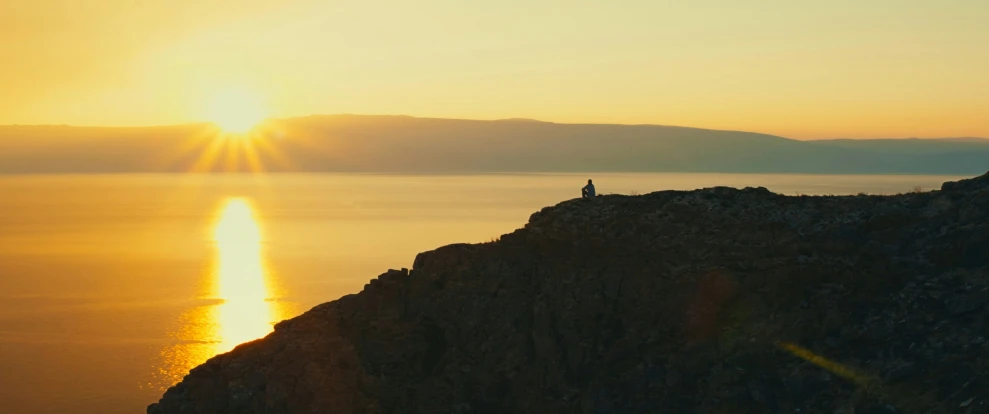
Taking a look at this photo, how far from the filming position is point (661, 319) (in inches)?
1030

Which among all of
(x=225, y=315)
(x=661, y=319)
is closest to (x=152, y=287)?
(x=225, y=315)

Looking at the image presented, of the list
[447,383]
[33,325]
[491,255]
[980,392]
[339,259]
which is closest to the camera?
[980,392]

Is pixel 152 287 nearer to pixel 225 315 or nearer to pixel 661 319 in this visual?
pixel 225 315

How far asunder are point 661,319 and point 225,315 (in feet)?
194

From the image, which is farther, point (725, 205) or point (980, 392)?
point (725, 205)

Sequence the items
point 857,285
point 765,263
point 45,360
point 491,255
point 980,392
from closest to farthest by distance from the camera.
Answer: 1. point 980,392
2. point 857,285
3. point 765,263
4. point 491,255
5. point 45,360

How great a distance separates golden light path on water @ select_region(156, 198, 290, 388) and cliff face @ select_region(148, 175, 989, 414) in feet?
93.2

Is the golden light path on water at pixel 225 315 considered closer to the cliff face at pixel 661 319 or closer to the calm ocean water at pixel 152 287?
the calm ocean water at pixel 152 287

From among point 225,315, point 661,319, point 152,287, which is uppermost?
point 152,287

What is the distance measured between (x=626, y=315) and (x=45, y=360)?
46.3 meters

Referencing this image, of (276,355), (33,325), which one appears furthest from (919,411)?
(33,325)

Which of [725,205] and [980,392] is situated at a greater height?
[725,205]

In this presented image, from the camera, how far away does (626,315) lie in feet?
87.5

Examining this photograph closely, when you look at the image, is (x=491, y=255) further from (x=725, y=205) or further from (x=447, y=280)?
(x=725, y=205)
